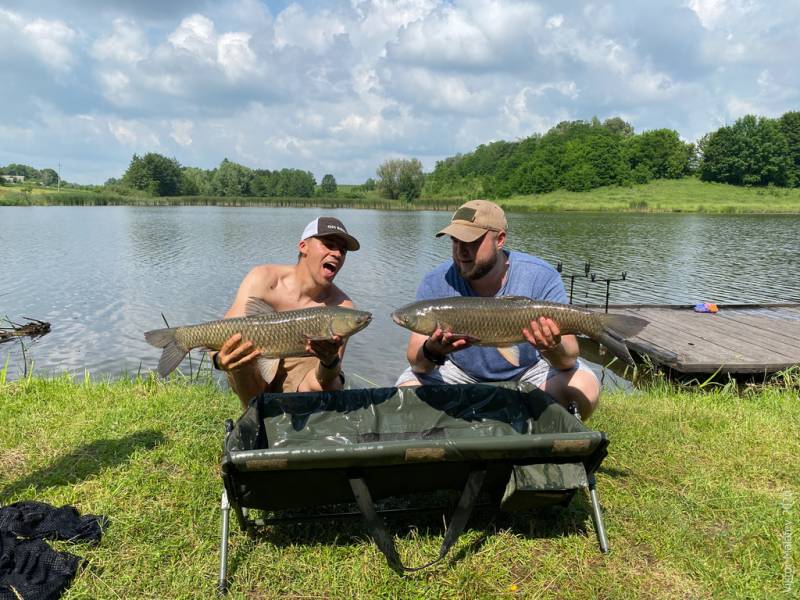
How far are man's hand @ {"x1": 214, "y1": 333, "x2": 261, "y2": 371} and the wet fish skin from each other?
0.02 metres

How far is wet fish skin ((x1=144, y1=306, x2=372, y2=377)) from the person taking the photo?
2.59 meters

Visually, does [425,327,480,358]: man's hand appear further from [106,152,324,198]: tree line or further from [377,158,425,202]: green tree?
[106,152,324,198]: tree line

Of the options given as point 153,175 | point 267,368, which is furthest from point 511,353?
point 153,175

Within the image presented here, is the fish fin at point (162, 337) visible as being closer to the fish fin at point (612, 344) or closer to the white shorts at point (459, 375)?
the white shorts at point (459, 375)

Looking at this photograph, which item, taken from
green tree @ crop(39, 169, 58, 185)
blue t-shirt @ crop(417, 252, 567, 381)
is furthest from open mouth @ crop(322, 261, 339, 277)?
green tree @ crop(39, 169, 58, 185)

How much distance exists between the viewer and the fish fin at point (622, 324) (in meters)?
2.66

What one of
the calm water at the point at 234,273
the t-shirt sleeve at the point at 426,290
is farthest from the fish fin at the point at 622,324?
the calm water at the point at 234,273

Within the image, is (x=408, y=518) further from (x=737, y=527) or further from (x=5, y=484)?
(x=5, y=484)

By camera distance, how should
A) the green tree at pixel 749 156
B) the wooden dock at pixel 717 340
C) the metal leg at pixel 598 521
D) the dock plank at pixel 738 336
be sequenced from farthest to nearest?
the green tree at pixel 749 156 < the dock plank at pixel 738 336 < the wooden dock at pixel 717 340 < the metal leg at pixel 598 521

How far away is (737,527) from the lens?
2.47 meters

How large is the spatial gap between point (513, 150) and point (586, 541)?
8437 centimetres

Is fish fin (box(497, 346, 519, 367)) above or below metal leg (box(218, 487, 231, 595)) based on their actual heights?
above

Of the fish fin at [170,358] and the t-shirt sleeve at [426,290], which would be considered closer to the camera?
the fish fin at [170,358]

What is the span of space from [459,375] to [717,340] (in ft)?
19.2
